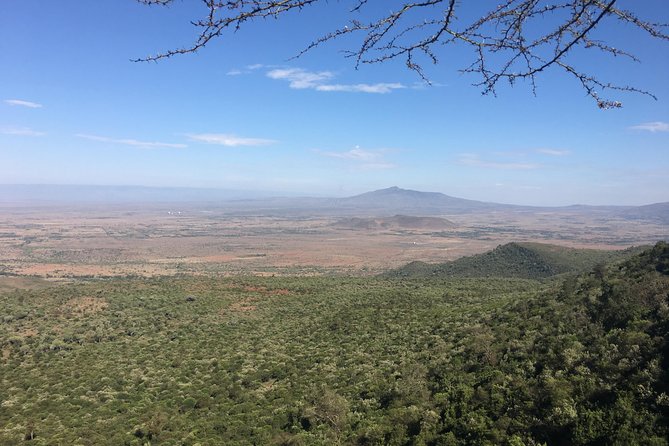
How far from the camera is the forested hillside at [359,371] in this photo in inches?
388

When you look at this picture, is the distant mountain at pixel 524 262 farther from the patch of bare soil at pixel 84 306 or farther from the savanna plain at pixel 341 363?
the patch of bare soil at pixel 84 306

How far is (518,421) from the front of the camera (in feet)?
31.3

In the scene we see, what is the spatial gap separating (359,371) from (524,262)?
1868 inches

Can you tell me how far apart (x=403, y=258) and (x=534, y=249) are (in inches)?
1596

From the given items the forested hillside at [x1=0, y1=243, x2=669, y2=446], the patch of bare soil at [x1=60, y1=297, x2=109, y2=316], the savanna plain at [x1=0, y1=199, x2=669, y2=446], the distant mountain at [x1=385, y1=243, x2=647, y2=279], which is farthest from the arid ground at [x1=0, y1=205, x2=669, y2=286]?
the forested hillside at [x1=0, y1=243, x2=669, y2=446]

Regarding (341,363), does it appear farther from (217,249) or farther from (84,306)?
(217,249)

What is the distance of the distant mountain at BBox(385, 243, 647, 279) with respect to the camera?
2046 inches

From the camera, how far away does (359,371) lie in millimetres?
16438

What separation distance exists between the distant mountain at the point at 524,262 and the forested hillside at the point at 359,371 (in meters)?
28.1

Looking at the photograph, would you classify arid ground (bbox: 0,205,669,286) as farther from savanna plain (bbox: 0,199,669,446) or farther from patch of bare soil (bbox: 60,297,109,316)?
savanna plain (bbox: 0,199,669,446)

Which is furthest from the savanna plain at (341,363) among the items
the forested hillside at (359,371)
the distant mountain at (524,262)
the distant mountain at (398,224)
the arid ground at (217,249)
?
the distant mountain at (398,224)

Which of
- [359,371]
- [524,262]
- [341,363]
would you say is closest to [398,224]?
[524,262]

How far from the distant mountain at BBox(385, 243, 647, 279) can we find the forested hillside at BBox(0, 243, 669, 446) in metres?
28.1

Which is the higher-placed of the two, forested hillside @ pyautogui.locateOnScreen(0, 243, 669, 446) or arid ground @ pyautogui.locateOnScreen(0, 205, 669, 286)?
forested hillside @ pyautogui.locateOnScreen(0, 243, 669, 446)
